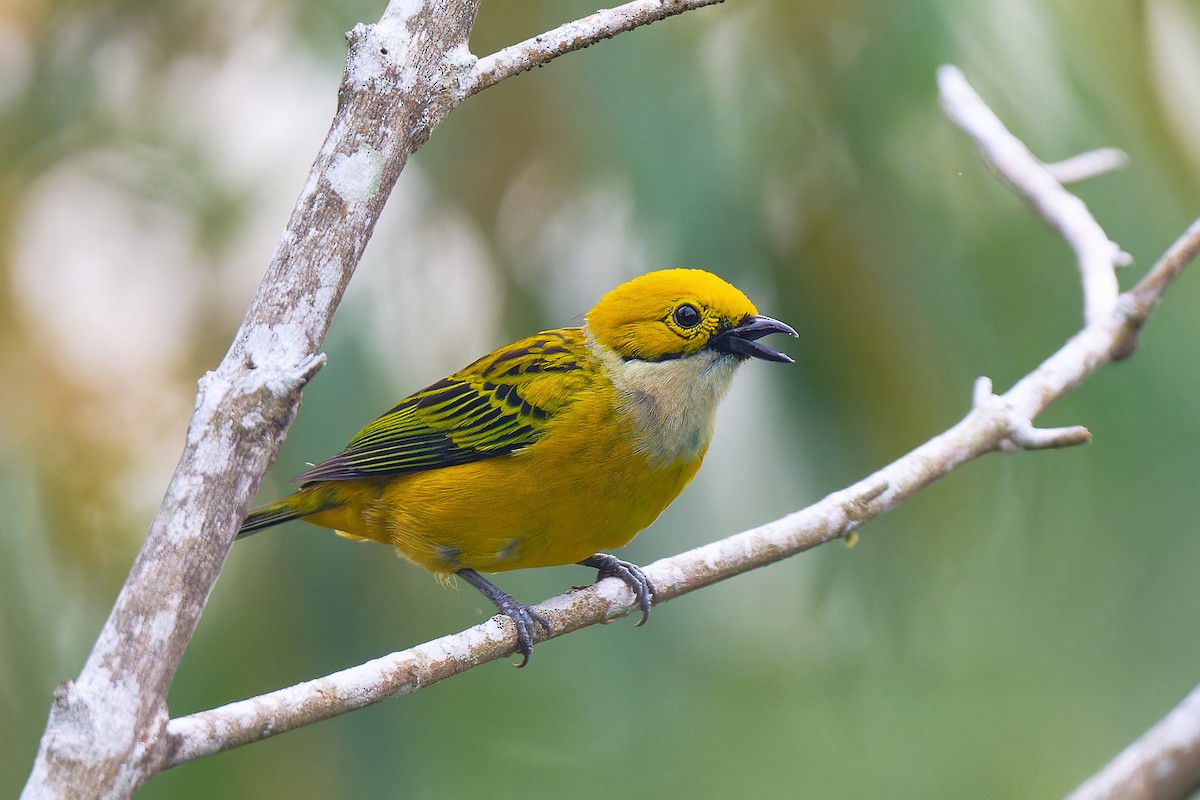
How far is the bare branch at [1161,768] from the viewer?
1238 millimetres

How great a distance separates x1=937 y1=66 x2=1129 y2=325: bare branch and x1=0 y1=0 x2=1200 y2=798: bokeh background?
0.43m

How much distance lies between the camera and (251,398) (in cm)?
222

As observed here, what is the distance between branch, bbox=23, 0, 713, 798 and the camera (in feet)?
6.67

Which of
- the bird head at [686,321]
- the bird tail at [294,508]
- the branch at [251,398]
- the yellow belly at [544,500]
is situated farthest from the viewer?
the bird tail at [294,508]

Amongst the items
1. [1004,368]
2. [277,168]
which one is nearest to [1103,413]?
[1004,368]

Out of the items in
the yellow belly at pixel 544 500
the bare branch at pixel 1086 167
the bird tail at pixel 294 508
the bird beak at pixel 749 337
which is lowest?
the yellow belly at pixel 544 500

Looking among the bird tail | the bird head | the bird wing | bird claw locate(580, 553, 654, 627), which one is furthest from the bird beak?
the bird tail

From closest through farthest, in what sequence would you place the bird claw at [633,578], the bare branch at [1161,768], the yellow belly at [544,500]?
the bare branch at [1161,768]
the bird claw at [633,578]
the yellow belly at [544,500]

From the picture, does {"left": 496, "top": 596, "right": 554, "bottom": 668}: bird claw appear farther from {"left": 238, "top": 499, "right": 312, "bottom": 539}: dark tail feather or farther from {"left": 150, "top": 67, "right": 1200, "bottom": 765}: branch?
{"left": 238, "top": 499, "right": 312, "bottom": 539}: dark tail feather

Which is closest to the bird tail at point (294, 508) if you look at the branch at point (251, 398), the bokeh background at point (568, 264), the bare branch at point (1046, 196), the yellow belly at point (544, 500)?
the yellow belly at point (544, 500)

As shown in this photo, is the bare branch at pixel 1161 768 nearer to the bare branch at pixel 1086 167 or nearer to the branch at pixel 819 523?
the branch at pixel 819 523

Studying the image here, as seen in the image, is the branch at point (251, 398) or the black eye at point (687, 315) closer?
the branch at point (251, 398)

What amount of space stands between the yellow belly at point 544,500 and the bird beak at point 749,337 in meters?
0.35

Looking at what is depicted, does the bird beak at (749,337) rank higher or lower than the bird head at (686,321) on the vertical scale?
lower
